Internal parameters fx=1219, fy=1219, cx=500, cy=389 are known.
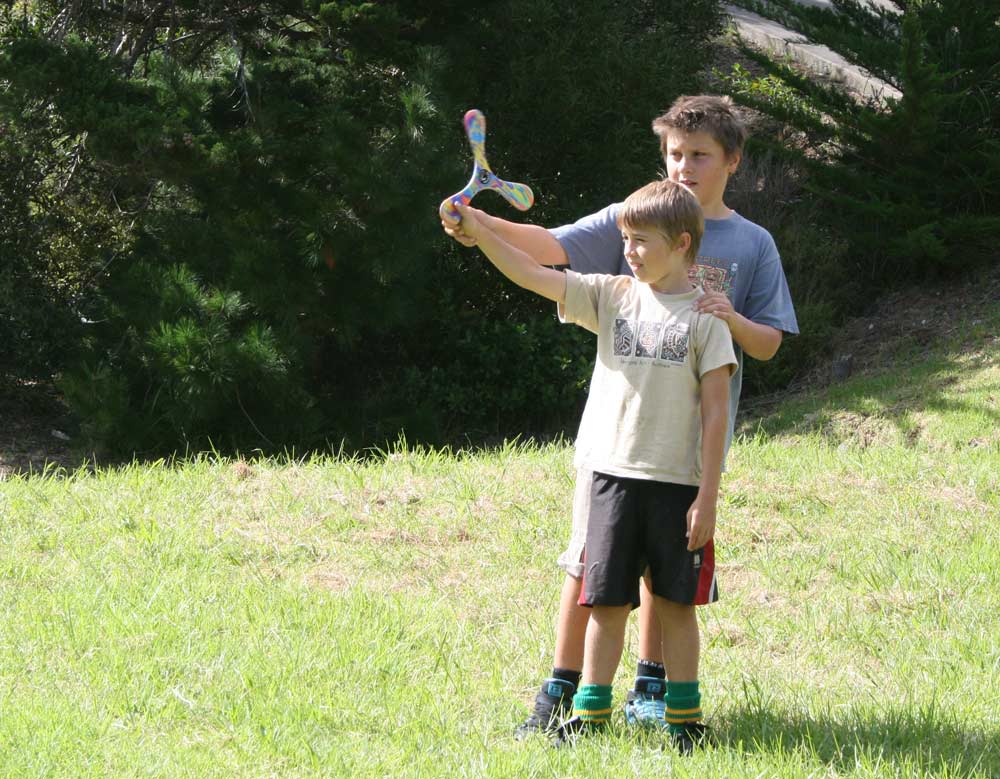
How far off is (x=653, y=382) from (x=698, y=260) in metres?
0.48

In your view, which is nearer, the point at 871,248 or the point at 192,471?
the point at 192,471

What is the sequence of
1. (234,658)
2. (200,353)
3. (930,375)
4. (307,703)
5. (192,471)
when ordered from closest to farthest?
(307,703) < (234,658) < (192,471) < (200,353) < (930,375)

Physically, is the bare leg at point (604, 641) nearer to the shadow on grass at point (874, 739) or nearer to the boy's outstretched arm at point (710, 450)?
the boy's outstretched arm at point (710, 450)

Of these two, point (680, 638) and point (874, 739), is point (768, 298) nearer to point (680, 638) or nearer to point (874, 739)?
point (680, 638)

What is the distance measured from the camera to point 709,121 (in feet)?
11.3

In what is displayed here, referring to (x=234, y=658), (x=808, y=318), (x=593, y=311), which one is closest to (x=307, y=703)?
(x=234, y=658)

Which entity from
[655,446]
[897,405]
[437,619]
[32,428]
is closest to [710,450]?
[655,446]

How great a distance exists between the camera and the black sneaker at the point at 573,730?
3262 millimetres

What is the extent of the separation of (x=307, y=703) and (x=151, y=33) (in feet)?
26.6

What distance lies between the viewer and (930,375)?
983cm

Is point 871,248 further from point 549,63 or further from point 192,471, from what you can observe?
point 192,471

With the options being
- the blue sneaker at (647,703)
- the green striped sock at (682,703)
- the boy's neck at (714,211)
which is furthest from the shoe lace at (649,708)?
the boy's neck at (714,211)

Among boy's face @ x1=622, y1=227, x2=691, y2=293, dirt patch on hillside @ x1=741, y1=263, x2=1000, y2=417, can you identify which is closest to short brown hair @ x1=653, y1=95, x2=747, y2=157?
boy's face @ x1=622, y1=227, x2=691, y2=293

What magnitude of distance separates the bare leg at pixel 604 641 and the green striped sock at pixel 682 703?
6.9 inches
